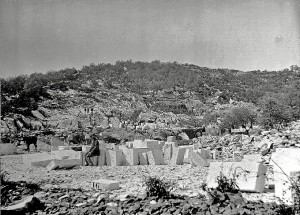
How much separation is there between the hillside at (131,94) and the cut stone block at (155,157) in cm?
1281

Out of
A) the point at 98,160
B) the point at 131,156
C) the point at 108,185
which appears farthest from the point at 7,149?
the point at 108,185

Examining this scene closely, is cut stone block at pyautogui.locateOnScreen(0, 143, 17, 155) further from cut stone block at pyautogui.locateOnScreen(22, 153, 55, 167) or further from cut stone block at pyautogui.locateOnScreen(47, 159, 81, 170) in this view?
cut stone block at pyautogui.locateOnScreen(47, 159, 81, 170)

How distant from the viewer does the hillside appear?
2636 centimetres

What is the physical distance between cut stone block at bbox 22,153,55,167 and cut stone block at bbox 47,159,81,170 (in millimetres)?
586

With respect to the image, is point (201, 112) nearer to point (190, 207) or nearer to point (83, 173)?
point (83, 173)

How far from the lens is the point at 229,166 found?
5.60 metres

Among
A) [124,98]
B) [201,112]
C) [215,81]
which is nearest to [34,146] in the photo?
[124,98]

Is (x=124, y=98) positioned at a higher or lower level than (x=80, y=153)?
higher

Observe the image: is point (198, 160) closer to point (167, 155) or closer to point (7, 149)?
point (167, 155)

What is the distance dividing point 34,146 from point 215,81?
Result: 4525cm

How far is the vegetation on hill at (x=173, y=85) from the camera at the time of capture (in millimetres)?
26641

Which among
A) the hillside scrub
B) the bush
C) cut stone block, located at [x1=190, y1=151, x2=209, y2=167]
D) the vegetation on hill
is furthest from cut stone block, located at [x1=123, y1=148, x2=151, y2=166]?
the hillside scrub

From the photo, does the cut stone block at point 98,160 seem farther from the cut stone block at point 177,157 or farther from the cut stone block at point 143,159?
the cut stone block at point 177,157

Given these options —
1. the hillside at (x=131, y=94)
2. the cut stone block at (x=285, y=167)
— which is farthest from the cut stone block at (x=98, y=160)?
the hillside at (x=131, y=94)
